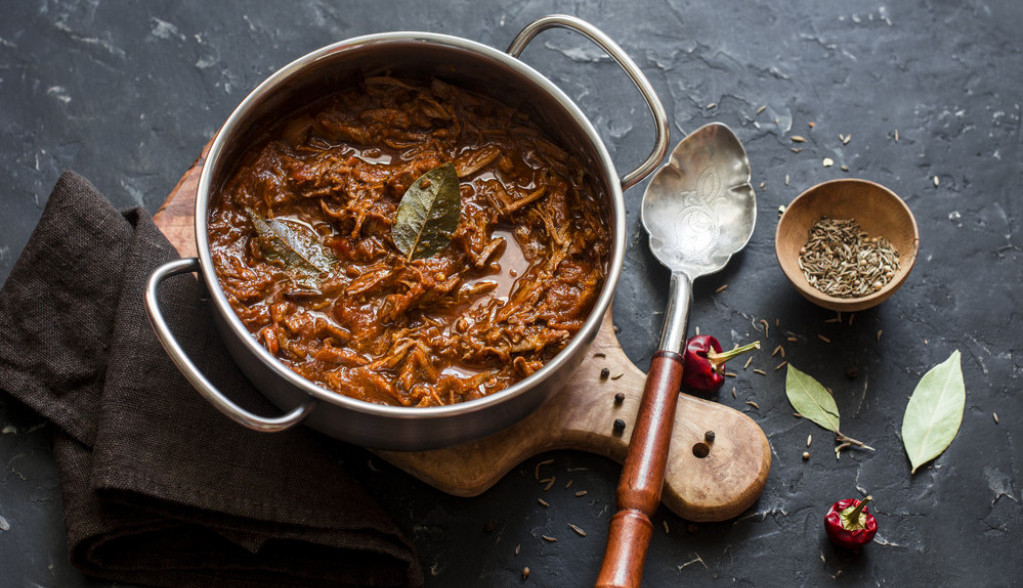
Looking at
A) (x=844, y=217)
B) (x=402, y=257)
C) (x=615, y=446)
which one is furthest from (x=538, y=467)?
(x=844, y=217)

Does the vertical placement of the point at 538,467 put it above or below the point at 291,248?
below

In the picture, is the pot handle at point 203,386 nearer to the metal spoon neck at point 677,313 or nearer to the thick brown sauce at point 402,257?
the thick brown sauce at point 402,257

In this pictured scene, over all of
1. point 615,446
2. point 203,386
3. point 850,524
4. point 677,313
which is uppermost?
point 203,386

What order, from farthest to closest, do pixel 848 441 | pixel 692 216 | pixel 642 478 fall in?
pixel 692 216
pixel 848 441
pixel 642 478

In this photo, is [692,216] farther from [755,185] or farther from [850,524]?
[850,524]

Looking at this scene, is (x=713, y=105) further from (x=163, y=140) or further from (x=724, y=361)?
(x=163, y=140)

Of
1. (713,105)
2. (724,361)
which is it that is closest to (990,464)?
(724,361)
